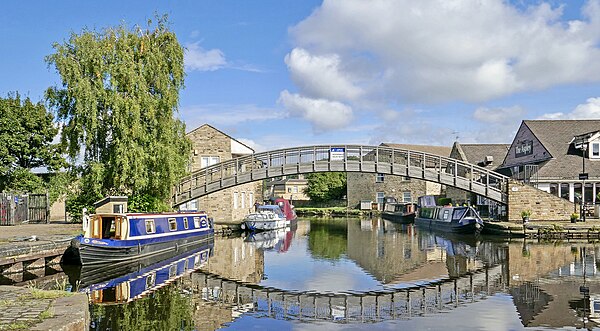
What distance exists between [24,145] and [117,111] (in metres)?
12.1

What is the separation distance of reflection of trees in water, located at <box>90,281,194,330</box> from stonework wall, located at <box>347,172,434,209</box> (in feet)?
139

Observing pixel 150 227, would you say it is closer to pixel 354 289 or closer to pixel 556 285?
pixel 354 289

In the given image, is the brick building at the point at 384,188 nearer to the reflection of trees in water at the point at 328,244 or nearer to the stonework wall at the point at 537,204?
the reflection of trees in water at the point at 328,244

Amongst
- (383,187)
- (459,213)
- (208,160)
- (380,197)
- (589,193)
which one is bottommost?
(459,213)

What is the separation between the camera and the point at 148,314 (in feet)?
37.2

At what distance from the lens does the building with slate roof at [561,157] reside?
33531 mm

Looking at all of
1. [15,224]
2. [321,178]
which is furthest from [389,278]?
[321,178]

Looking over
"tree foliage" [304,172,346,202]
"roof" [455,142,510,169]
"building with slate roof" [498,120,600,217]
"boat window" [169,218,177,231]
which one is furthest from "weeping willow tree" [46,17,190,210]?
"tree foliage" [304,172,346,202]

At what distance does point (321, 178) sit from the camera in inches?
2621

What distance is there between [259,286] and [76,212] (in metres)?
14.0

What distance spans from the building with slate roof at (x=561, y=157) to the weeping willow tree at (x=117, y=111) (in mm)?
22310

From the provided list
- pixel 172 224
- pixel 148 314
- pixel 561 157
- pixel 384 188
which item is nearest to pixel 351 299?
pixel 148 314

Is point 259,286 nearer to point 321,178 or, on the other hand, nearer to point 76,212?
point 76,212

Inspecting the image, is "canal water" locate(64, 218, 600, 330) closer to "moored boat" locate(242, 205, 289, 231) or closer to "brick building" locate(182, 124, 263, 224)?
"moored boat" locate(242, 205, 289, 231)
